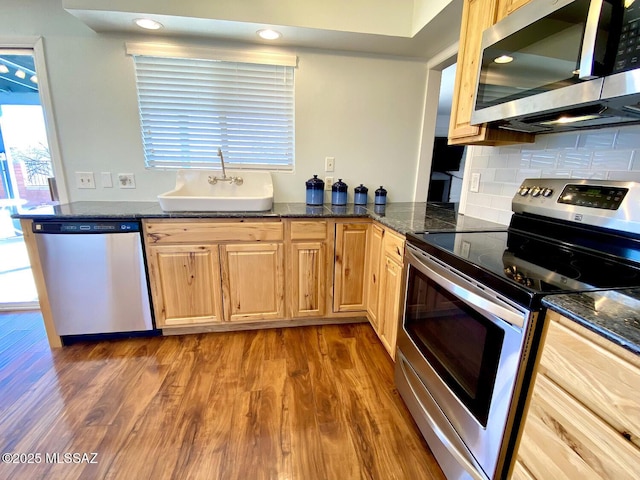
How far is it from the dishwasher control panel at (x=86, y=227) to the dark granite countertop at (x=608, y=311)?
213cm

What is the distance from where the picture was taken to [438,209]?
2232 millimetres

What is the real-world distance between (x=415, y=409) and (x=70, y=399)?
70.6 inches

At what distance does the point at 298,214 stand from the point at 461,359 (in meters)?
1.29

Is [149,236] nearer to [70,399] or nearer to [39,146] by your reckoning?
[70,399]

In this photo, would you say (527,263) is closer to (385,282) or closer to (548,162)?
(548,162)

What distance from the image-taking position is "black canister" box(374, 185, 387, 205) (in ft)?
7.95

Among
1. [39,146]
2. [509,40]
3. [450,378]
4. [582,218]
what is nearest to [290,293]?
[450,378]

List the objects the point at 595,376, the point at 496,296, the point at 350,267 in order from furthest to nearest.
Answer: the point at 350,267
the point at 496,296
the point at 595,376

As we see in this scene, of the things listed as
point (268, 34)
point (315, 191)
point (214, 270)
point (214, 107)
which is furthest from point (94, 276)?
point (268, 34)

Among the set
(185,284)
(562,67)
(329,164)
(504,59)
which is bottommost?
(185,284)

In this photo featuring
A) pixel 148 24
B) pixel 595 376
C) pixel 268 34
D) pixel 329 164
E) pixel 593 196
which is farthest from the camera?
pixel 329 164

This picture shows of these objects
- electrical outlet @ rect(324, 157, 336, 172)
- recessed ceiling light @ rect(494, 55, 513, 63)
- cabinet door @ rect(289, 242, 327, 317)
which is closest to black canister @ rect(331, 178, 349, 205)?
electrical outlet @ rect(324, 157, 336, 172)

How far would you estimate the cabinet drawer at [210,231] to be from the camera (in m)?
1.86

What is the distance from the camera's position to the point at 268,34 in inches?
79.2
